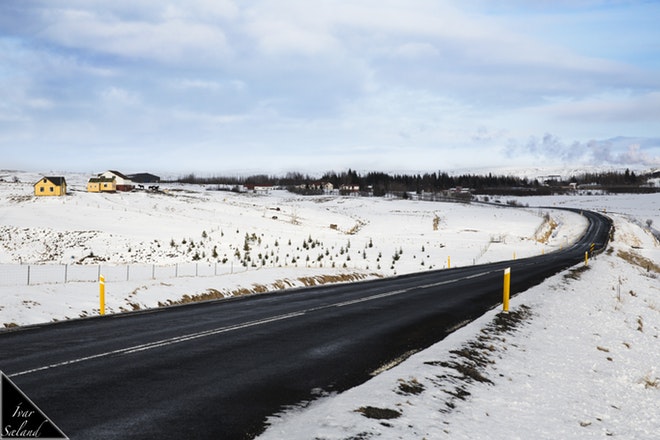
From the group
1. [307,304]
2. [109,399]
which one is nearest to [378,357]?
Answer: [109,399]

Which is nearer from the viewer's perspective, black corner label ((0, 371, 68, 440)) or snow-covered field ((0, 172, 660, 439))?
black corner label ((0, 371, 68, 440))

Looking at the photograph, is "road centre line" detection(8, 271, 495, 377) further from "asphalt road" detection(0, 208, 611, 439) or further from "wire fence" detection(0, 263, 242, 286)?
"wire fence" detection(0, 263, 242, 286)

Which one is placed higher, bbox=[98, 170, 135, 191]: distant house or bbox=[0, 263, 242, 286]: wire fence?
bbox=[98, 170, 135, 191]: distant house

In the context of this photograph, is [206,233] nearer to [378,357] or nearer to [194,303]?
[194,303]

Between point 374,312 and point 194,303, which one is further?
point 194,303

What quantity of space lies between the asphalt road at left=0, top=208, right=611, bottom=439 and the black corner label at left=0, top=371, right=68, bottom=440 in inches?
12.1

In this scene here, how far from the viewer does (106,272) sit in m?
30.1

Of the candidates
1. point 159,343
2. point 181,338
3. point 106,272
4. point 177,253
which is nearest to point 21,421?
point 159,343

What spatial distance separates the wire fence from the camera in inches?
1045

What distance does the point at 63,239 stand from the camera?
41.9 metres

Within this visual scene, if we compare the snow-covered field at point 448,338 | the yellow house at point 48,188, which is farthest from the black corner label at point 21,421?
the yellow house at point 48,188

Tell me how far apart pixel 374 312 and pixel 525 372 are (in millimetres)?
5370

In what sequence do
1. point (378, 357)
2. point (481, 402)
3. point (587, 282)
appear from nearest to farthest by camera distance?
point (481, 402) < point (378, 357) < point (587, 282)

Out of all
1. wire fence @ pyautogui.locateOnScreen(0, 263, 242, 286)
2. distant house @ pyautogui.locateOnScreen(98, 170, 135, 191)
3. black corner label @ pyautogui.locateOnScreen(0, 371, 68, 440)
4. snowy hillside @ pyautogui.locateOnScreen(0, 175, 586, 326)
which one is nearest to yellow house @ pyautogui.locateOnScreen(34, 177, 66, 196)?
snowy hillside @ pyautogui.locateOnScreen(0, 175, 586, 326)
